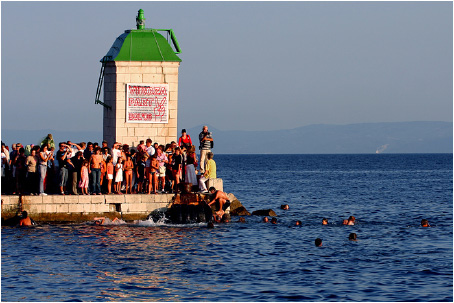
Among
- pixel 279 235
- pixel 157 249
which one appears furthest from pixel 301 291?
pixel 279 235

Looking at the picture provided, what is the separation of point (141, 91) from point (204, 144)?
3455 mm

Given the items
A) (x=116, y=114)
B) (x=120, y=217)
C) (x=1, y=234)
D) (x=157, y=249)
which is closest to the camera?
(x=157, y=249)

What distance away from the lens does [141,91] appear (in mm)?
31594

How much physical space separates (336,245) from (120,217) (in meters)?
8.20

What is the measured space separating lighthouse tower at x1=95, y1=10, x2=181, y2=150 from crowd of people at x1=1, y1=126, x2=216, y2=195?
52.7 inches

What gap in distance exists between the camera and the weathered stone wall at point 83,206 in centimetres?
2808

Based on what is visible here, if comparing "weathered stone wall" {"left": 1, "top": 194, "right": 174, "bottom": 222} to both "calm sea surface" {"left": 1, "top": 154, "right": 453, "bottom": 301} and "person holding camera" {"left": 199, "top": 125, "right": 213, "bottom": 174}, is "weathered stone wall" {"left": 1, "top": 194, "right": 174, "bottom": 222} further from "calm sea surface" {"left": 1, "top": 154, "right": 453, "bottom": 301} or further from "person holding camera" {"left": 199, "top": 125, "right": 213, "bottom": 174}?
"person holding camera" {"left": 199, "top": 125, "right": 213, "bottom": 174}

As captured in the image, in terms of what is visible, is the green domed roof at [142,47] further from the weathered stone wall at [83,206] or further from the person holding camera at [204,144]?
the weathered stone wall at [83,206]

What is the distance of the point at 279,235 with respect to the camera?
1163 inches

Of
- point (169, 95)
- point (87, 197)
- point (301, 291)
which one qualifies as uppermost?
point (169, 95)

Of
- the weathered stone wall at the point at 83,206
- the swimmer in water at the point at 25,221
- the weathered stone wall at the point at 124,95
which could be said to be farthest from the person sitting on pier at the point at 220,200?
the swimmer in water at the point at 25,221

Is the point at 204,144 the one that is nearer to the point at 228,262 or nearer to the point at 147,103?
the point at 147,103

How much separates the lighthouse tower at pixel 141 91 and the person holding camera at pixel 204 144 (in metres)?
1.58

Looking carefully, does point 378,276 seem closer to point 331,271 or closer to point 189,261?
point 331,271
